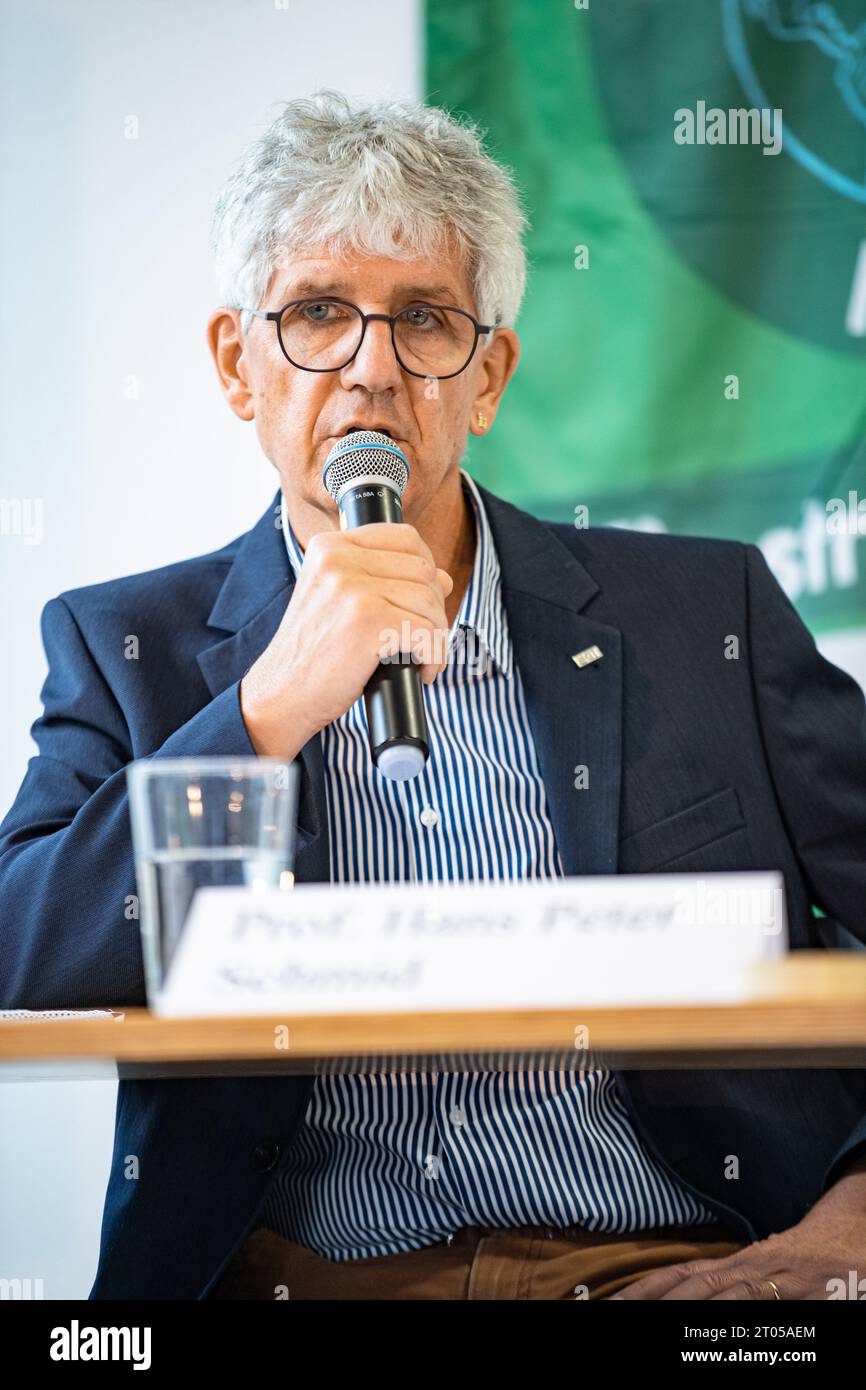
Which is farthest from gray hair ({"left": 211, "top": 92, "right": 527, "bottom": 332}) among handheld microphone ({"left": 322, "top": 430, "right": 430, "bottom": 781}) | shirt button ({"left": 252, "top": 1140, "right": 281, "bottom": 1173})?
shirt button ({"left": 252, "top": 1140, "right": 281, "bottom": 1173})

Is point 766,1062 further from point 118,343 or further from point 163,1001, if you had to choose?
point 118,343

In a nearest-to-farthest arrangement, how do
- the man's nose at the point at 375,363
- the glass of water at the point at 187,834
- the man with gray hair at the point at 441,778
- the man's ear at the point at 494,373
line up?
the glass of water at the point at 187,834
the man with gray hair at the point at 441,778
the man's nose at the point at 375,363
the man's ear at the point at 494,373

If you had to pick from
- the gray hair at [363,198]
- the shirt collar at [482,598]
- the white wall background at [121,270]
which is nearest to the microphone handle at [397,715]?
the shirt collar at [482,598]

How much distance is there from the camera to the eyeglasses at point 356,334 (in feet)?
5.57

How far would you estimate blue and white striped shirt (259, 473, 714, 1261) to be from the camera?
154 centimetres

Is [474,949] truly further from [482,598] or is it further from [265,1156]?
[482,598]

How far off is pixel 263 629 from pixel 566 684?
14.5 inches

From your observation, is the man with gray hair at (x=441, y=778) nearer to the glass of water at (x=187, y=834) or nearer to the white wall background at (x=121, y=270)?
the glass of water at (x=187, y=834)

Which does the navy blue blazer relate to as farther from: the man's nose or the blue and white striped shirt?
the man's nose

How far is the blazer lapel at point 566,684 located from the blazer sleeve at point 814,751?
196 mm

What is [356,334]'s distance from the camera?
5.56ft

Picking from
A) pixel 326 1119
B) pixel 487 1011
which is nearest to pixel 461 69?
pixel 326 1119

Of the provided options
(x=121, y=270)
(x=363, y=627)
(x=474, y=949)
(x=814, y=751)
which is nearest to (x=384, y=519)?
(x=363, y=627)

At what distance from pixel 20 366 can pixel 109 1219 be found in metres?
1.42
